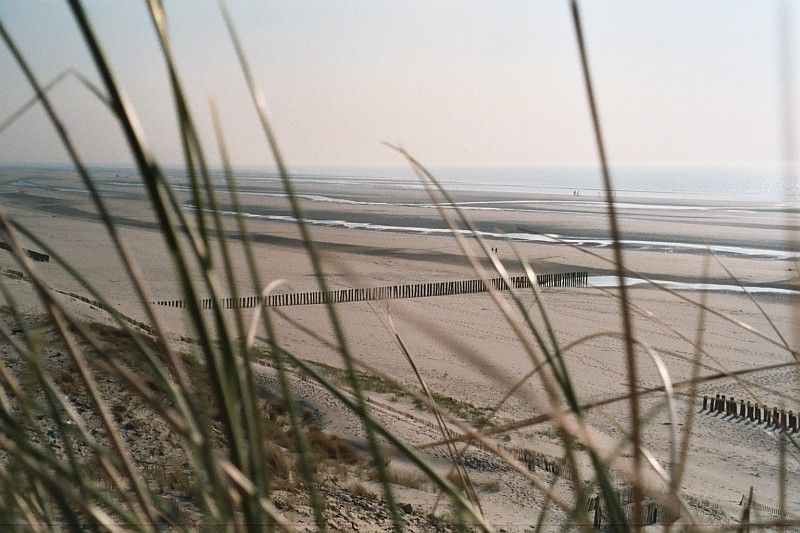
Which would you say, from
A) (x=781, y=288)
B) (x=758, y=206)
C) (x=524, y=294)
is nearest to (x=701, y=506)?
(x=524, y=294)

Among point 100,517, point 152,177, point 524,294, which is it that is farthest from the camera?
point 524,294

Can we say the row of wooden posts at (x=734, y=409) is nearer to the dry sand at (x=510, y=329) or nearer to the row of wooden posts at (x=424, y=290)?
the dry sand at (x=510, y=329)

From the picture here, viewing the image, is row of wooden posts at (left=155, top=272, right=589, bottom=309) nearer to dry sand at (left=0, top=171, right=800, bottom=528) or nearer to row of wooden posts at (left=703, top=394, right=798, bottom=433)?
dry sand at (left=0, top=171, right=800, bottom=528)

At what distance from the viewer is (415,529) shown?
7.13 meters

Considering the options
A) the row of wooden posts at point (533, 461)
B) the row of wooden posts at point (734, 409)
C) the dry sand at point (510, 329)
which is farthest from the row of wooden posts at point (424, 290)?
the row of wooden posts at point (533, 461)

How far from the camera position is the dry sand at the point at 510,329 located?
9.87 m

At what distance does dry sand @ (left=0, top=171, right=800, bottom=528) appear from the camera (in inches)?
388

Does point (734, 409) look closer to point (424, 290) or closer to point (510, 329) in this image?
point (510, 329)

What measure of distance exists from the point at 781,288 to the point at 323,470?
25.6 metres

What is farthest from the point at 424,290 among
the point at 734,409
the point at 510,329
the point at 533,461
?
the point at 533,461

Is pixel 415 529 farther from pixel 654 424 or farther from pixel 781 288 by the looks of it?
pixel 781 288

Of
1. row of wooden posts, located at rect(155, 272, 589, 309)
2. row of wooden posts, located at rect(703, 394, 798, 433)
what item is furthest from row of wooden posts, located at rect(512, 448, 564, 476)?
row of wooden posts, located at rect(155, 272, 589, 309)

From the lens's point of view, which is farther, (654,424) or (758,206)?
(758,206)

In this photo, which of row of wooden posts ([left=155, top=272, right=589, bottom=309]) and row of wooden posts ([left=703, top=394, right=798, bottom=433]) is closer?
row of wooden posts ([left=703, top=394, right=798, bottom=433])
